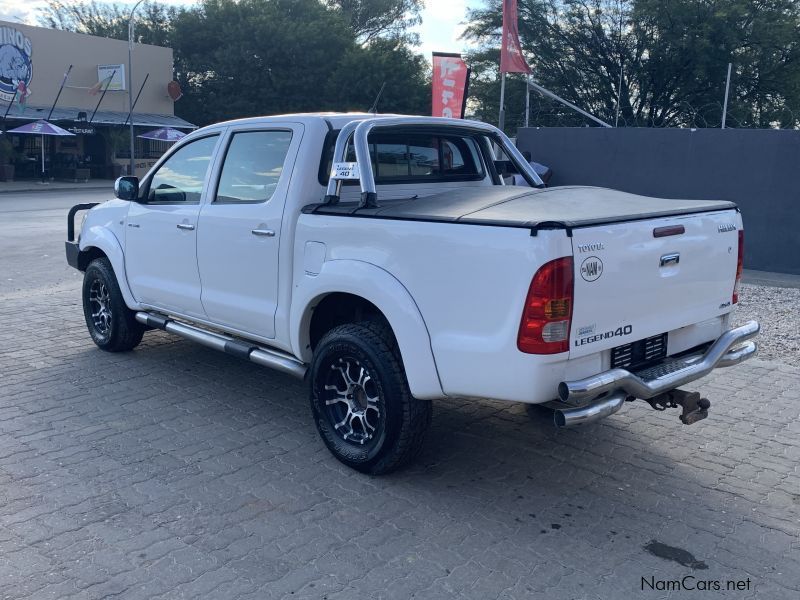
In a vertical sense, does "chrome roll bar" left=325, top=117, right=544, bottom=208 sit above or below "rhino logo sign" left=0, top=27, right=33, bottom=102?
below

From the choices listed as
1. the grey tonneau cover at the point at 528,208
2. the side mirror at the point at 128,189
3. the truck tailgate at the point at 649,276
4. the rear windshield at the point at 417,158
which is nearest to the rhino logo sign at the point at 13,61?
the side mirror at the point at 128,189

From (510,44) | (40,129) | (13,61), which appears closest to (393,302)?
(510,44)

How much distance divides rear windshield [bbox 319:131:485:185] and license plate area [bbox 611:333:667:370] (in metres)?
1.93

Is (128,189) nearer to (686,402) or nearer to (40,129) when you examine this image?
(686,402)

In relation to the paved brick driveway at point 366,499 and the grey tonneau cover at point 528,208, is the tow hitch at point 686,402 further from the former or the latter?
the grey tonneau cover at point 528,208

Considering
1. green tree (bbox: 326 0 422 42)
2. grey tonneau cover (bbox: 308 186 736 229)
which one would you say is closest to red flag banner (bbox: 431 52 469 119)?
grey tonneau cover (bbox: 308 186 736 229)

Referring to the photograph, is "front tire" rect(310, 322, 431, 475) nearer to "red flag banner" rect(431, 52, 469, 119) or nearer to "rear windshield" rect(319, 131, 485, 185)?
"rear windshield" rect(319, 131, 485, 185)

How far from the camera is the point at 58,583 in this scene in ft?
10.9

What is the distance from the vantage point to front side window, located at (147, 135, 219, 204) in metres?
5.64

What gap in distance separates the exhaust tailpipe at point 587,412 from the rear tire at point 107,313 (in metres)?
4.17

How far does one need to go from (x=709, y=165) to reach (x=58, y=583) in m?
11.4

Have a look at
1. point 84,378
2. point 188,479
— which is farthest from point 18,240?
point 188,479

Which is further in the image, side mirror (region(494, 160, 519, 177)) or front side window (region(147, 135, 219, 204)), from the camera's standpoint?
side mirror (region(494, 160, 519, 177))

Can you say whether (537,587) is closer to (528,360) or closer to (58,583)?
(528,360)
